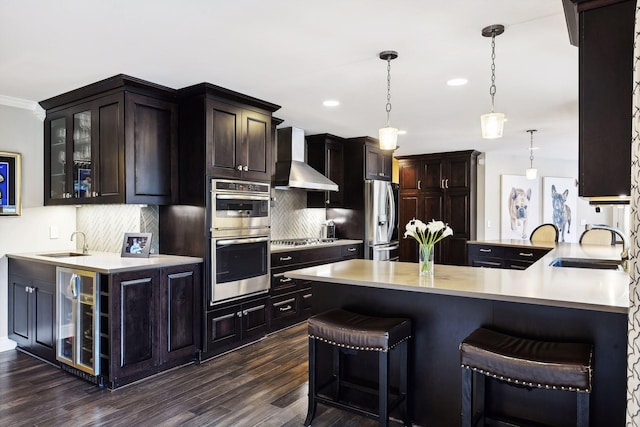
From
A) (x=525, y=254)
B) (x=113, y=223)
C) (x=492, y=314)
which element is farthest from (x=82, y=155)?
(x=525, y=254)

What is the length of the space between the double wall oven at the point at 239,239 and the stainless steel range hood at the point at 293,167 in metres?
0.67

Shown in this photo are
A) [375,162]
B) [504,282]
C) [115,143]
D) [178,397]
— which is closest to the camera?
[504,282]

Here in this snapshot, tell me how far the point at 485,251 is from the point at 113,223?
4.22 meters

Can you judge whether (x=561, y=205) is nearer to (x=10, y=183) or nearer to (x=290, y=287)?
(x=290, y=287)

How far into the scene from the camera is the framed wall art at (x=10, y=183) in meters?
3.72

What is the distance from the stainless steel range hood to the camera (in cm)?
470

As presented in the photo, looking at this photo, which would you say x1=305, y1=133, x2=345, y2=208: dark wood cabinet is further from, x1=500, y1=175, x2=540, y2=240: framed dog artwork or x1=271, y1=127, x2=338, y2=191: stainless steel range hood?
x1=500, y1=175, x2=540, y2=240: framed dog artwork

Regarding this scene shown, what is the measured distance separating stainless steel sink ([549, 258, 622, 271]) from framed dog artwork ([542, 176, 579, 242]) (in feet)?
15.1

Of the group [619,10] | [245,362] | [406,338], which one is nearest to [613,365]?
[406,338]

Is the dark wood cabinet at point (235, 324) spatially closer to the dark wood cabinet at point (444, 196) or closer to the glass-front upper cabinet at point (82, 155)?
the glass-front upper cabinet at point (82, 155)

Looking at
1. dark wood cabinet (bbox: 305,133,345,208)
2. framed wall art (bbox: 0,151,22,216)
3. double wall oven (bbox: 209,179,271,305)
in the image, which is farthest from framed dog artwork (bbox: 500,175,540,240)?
framed wall art (bbox: 0,151,22,216)

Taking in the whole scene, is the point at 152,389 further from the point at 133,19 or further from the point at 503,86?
the point at 503,86

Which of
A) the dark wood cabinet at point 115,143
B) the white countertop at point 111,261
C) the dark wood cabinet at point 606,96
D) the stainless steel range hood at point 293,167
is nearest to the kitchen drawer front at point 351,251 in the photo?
the stainless steel range hood at point 293,167

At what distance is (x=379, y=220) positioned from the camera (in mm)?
5820
